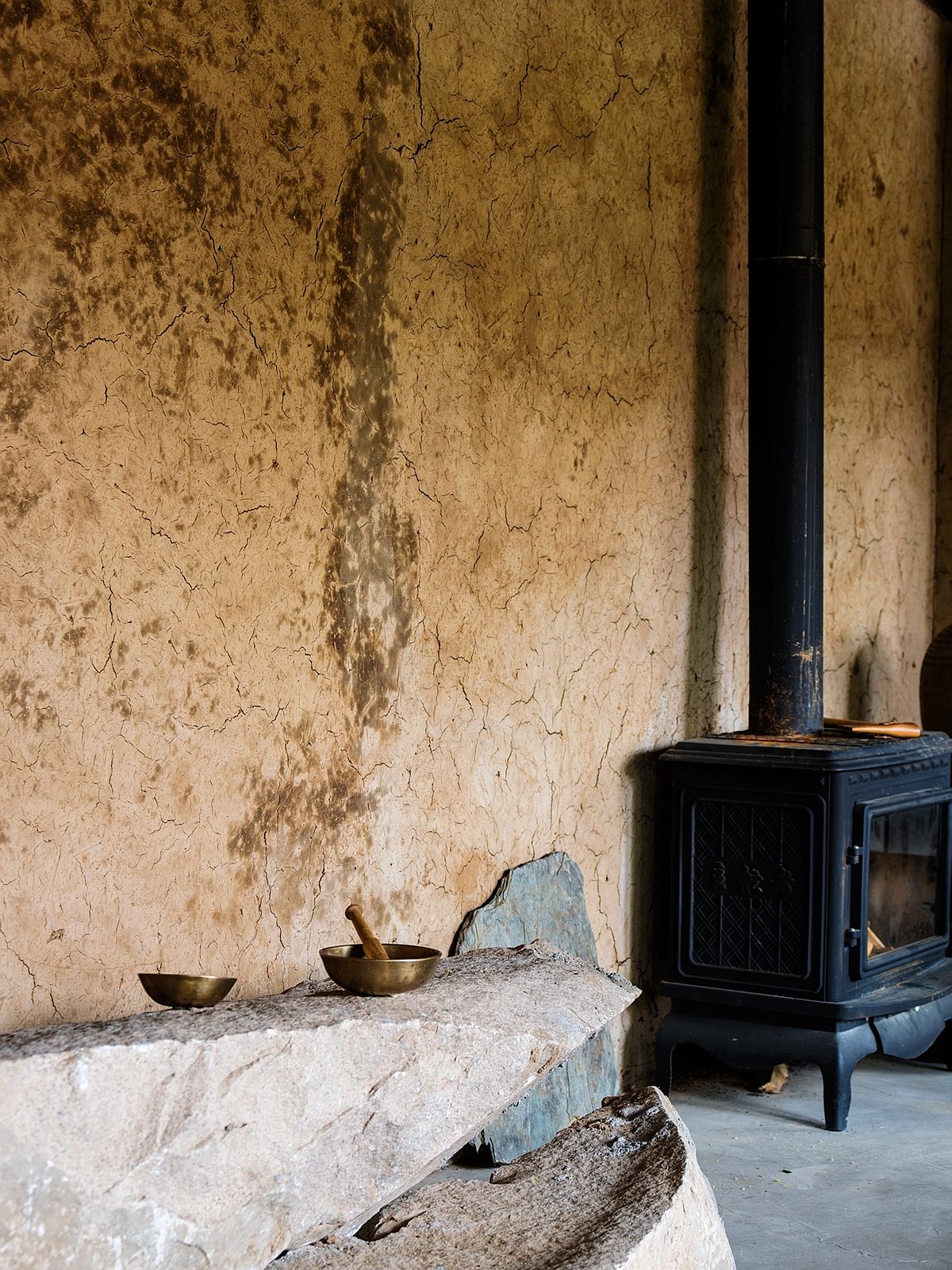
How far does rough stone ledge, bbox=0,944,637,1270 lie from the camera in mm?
2008

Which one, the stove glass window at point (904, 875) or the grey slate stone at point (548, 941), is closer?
the grey slate stone at point (548, 941)

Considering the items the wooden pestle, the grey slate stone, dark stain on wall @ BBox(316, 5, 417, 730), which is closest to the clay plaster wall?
the grey slate stone

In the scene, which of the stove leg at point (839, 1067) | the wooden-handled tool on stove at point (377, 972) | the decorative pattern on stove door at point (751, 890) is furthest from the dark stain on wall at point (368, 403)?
the stove leg at point (839, 1067)

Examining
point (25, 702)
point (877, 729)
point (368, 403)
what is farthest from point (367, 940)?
point (877, 729)

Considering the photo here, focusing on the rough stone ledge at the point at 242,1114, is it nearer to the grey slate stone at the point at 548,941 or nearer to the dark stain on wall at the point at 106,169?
the grey slate stone at the point at 548,941

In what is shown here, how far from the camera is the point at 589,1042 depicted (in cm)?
375

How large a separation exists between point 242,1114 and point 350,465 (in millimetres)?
1465

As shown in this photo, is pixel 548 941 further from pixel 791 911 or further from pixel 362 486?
pixel 362 486

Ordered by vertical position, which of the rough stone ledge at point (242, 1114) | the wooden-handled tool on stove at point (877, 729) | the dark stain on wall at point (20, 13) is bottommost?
the rough stone ledge at point (242, 1114)

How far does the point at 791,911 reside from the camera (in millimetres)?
3838

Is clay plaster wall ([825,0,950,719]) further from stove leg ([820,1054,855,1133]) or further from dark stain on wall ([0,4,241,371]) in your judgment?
dark stain on wall ([0,4,241,371])

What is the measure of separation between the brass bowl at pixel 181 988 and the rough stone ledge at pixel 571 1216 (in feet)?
1.45

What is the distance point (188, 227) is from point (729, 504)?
7.35 feet

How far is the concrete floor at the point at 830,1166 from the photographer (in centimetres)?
307
